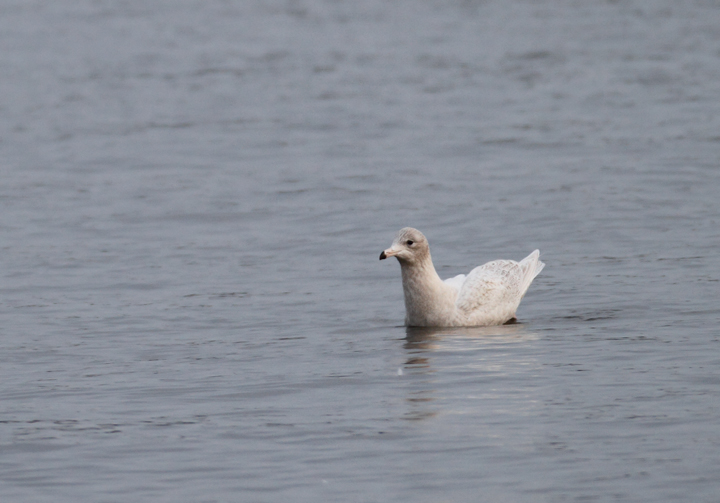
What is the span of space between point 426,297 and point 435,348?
1091 millimetres

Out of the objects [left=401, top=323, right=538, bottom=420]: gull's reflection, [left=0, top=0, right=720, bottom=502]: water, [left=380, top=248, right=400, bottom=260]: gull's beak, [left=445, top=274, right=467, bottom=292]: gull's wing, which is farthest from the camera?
[left=445, top=274, right=467, bottom=292]: gull's wing

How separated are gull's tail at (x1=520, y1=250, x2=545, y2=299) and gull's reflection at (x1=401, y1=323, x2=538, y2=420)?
2.35ft

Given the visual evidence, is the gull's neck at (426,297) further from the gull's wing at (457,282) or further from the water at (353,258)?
the water at (353,258)

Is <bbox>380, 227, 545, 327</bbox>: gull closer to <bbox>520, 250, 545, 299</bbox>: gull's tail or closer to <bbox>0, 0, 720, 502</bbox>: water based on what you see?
<bbox>0, 0, 720, 502</bbox>: water

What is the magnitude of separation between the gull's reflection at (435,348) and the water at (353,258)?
0.16 feet

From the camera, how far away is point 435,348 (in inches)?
476

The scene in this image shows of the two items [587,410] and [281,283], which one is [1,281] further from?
[587,410]

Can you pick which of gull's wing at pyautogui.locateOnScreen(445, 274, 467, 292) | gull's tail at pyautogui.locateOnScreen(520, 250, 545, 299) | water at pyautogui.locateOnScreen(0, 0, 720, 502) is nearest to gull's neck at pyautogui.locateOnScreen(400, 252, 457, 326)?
gull's wing at pyautogui.locateOnScreen(445, 274, 467, 292)

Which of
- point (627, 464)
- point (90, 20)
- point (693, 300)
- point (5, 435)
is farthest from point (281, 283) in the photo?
point (90, 20)

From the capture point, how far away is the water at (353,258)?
9016 mm

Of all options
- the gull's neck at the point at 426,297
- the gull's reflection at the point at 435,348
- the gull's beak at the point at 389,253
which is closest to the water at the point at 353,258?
the gull's reflection at the point at 435,348

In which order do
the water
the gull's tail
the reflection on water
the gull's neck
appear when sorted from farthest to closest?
the gull's tail, the gull's neck, the reflection on water, the water

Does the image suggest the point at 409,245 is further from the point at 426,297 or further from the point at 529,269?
the point at 529,269

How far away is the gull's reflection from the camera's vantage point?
33.6 feet
